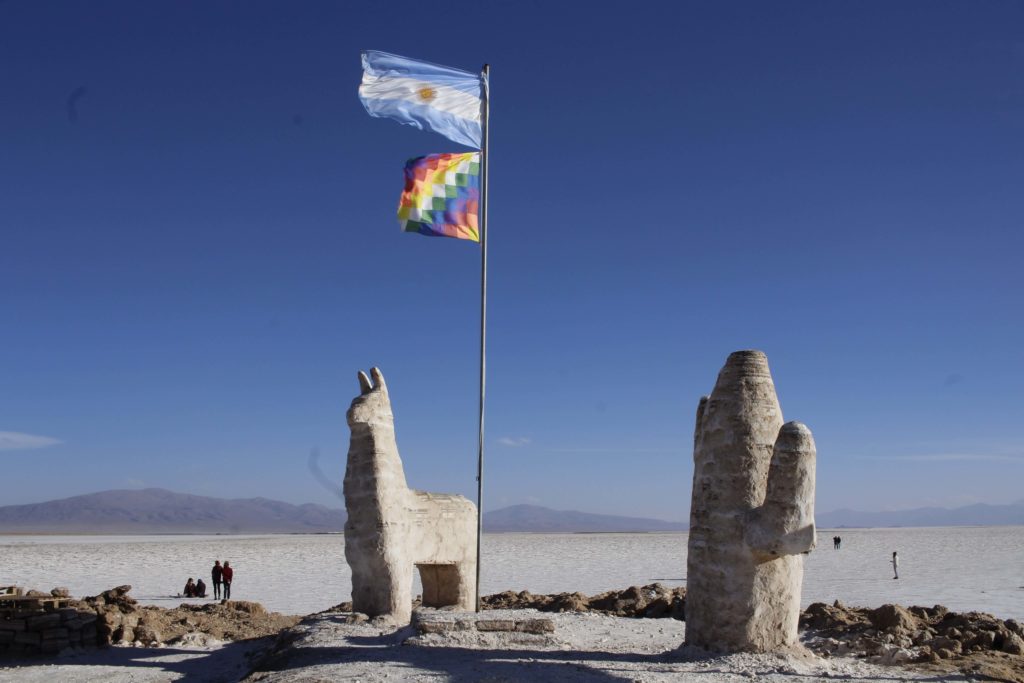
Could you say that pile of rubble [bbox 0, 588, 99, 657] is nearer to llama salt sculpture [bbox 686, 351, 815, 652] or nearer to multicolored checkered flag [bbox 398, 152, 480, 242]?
multicolored checkered flag [bbox 398, 152, 480, 242]

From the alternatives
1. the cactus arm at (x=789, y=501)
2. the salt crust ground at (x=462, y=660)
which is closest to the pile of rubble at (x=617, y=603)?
the salt crust ground at (x=462, y=660)

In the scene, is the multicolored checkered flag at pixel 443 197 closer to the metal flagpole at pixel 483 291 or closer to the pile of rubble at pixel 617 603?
the metal flagpole at pixel 483 291

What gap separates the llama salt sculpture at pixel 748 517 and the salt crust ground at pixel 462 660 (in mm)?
431

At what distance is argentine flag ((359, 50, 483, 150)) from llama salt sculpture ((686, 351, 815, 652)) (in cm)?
733

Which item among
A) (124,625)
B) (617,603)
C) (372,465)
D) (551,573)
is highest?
(372,465)

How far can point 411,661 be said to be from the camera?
12133 millimetres

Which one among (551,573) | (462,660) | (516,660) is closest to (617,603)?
(516,660)

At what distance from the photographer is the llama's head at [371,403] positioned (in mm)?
16344

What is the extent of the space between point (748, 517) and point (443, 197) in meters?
8.09

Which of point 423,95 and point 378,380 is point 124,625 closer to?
point 378,380

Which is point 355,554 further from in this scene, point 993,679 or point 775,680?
point 993,679

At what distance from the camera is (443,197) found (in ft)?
55.1

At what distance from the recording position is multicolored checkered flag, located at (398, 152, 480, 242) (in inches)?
658

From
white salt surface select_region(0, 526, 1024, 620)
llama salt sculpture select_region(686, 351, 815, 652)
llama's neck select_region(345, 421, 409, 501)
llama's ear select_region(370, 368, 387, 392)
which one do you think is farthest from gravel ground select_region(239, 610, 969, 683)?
white salt surface select_region(0, 526, 1024, 620)
